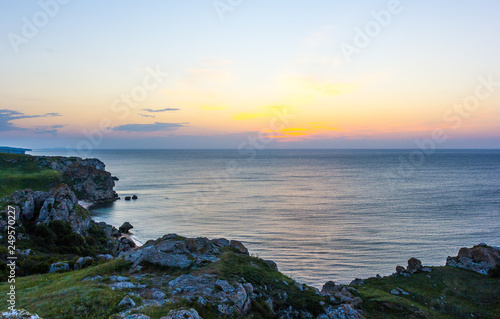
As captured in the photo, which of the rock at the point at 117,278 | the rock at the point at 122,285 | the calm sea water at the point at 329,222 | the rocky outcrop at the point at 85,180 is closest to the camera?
the rock at the point at 122,285

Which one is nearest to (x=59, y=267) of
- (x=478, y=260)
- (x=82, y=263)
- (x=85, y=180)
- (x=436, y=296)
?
(x=82, y=263)

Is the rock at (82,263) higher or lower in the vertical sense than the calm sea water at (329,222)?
higher

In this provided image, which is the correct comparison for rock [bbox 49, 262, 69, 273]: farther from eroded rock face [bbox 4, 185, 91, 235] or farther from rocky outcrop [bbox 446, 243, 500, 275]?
rocky outcrop [bbox 446, 243, 500, 275]

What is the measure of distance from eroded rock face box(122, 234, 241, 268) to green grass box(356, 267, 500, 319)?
520 inches

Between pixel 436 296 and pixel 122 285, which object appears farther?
pixel 436 296

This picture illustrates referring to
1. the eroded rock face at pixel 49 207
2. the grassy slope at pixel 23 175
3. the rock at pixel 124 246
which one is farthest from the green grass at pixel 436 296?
the grassy slope at pixel 23 175

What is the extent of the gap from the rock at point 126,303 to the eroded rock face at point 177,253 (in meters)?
5.80

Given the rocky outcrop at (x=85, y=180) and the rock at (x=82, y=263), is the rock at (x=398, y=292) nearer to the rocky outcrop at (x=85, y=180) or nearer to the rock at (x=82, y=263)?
the rock at (x=82, y=263)

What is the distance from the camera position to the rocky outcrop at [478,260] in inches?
1358

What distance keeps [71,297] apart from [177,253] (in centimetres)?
826

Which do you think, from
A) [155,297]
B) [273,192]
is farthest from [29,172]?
[155,297]

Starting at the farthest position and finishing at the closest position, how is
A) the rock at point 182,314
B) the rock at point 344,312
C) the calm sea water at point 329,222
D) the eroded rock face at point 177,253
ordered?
the calm sea water at point 329,222 → the eroded rock face at point 177,253 → the rock at point 344,312 → the rock at point 182,314

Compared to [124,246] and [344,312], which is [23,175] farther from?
[344,312]

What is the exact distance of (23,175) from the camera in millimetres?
94250
